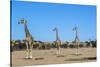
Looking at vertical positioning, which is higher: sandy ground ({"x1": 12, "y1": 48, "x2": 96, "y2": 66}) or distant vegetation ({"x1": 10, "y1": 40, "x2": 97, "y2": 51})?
distant vegetation ({"x1": 10, "y1": 40, "x2": 97, "y2": 51})

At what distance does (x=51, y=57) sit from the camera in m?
2.43

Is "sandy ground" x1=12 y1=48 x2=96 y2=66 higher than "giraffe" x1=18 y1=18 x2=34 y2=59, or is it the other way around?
"giraffe" x1=18 y1=18 x2=34 y2=59

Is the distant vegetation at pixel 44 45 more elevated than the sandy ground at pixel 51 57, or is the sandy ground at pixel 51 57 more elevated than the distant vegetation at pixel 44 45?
the distant vegetation at pixel 44 45

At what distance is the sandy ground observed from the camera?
7.49 ft

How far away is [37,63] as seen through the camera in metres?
2.37

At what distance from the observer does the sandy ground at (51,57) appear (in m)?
2.28

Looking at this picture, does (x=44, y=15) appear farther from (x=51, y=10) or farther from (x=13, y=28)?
(x=13, y=28)

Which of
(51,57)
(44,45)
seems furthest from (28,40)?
(51,57)

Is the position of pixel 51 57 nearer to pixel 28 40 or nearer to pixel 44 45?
pixel 44 45

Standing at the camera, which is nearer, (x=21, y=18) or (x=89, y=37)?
(x=21, y=18)

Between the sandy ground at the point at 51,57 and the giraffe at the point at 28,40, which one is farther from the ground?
the giraffe at the point at 28,40
